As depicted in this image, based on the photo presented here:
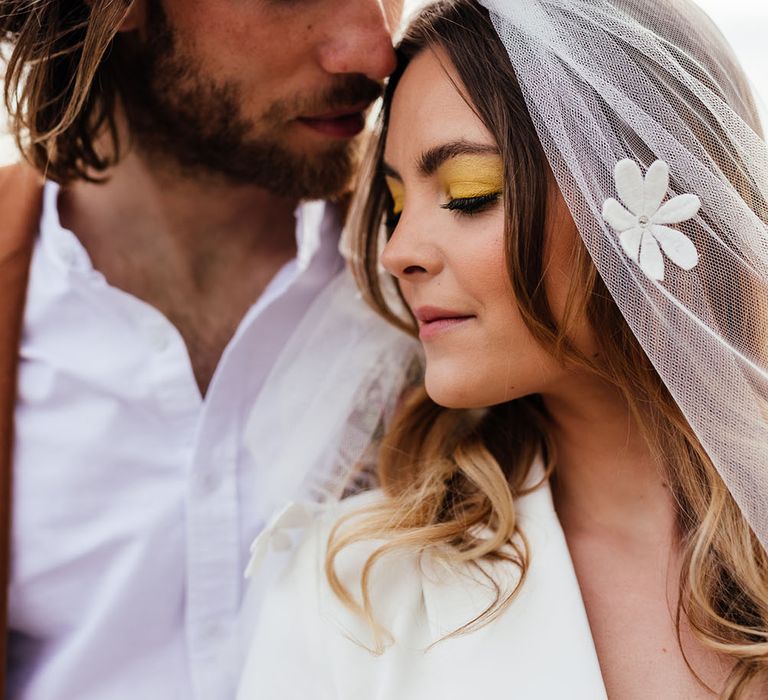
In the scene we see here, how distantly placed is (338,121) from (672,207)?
1.02 metres

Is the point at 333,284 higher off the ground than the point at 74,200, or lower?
higher

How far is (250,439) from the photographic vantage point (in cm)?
199

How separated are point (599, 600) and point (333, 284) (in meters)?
0.98

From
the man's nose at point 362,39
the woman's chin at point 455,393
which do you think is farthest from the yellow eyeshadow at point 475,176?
the man's nose at point 362,39

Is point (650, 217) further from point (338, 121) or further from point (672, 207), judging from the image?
point (338, 121)

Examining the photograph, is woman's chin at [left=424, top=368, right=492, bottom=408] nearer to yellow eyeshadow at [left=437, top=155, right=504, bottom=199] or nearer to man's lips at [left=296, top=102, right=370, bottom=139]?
yellow eyeshadow at [left=437, top=155, right=504, bottom=199]

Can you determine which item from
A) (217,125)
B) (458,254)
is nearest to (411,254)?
(458,254)

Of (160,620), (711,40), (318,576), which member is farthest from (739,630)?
(160,620)

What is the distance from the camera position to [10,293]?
1935 millimetres

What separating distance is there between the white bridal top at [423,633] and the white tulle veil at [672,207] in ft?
1.33

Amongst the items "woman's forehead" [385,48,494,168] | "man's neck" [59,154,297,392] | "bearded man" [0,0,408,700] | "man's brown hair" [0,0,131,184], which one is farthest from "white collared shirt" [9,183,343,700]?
"woman's forehead" [385,48,494,168]

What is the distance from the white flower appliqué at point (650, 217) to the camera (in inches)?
54.6

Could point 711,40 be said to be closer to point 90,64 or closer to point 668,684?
point 668,684

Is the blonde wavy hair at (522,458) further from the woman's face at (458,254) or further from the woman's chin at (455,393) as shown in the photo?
the woman's chin at (455,393)
